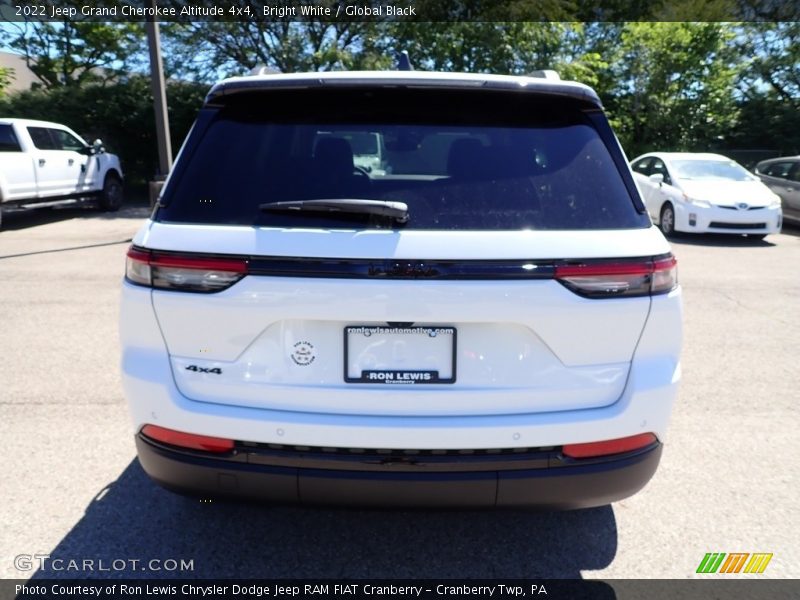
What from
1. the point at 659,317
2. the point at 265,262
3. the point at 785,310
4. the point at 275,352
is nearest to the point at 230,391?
the point at 275,352

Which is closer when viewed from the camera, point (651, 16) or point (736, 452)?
point (736, 452)

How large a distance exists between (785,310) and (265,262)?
6630 millimetres

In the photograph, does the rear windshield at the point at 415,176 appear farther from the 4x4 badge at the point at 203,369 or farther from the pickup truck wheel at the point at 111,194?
the pickup truck wheel at the point at 111,194

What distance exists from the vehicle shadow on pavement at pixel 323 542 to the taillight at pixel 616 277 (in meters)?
1.11

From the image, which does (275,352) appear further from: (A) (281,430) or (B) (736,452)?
(B) (736,452)

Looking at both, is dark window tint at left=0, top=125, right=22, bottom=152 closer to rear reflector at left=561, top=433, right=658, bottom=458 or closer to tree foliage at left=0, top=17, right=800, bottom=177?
tree foliage at left=0, top=17, right=800, bottom=177

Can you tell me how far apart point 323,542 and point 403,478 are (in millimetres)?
866

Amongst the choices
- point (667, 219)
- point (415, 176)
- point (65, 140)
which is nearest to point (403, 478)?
point (415, 176)

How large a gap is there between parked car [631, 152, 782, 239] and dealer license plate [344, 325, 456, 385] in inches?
371

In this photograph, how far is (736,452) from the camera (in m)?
3.71

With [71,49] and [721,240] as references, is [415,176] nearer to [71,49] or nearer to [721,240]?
[721,240]

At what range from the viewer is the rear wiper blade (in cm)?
218

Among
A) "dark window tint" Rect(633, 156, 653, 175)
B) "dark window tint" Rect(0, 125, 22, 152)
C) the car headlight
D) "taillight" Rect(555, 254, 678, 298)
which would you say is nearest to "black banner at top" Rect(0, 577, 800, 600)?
"taillight" Rect(555, 254, 678, 298)

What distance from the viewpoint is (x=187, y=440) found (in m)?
2.29
